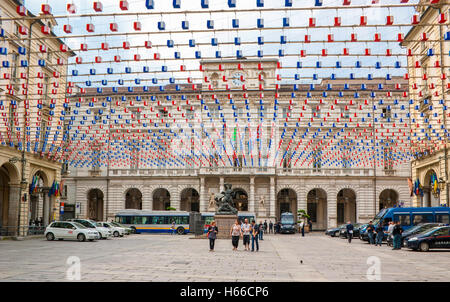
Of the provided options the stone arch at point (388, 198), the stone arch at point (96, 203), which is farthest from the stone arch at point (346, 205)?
the stone arch at point (96, 203)

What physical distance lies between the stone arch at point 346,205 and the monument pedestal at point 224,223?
2920 cm

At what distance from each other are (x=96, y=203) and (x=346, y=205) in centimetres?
3435

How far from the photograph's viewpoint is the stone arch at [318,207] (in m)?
63.6

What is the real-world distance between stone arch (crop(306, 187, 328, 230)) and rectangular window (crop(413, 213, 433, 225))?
1078 inches

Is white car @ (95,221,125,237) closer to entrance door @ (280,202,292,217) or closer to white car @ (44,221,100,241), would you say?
white car @ (44,221,100,241)

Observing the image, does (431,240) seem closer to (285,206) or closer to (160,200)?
(285,206)

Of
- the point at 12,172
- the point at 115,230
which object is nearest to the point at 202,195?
the point at 115,230

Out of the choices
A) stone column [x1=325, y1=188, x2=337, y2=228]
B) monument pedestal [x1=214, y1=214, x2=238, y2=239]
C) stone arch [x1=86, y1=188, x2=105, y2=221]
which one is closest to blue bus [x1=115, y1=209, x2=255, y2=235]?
monument pedestal [x1=214, y1=214, x2=238, y2=239]

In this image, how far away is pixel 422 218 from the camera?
34.6 m

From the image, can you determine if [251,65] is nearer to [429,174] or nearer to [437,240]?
[429,174]

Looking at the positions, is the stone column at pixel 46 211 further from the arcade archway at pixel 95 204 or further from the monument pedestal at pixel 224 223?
the arcade archway at pixel 95 204

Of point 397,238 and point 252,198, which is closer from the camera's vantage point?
point 397,238

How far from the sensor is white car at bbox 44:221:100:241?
34.0m
